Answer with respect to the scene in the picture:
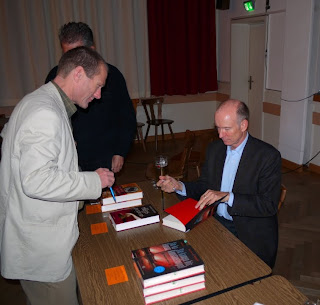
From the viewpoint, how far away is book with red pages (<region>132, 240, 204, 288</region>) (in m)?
1.22

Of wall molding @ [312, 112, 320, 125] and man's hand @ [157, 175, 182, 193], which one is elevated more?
man's hand @ [157, 175, 182, 193]

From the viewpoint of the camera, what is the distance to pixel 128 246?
1599 mm

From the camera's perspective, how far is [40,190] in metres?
1.27

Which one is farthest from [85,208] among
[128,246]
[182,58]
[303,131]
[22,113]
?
[182,58]

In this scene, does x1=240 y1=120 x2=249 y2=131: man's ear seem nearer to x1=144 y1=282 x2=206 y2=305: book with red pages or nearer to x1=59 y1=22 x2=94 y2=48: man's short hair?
x1=144 y1=282 x2=206 y2=305: book with red pages

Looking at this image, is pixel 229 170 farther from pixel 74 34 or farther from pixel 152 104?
pixel 152 104

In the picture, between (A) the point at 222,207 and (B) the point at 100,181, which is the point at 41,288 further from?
(A) the point at 222,207

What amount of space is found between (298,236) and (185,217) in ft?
6.89

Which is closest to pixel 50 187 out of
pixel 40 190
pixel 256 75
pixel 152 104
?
pixel 40 190

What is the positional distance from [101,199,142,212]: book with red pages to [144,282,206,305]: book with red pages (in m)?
0.81

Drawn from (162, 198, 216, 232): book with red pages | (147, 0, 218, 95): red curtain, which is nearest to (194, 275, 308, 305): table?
(162, 198, 216, 232): book with red pages

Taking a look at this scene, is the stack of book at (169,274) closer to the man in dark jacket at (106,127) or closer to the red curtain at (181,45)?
the man in dark jacket at (106,127)

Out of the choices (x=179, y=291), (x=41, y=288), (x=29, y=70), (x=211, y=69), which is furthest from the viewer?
(x=211, y=69)

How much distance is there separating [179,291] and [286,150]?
4635mm
